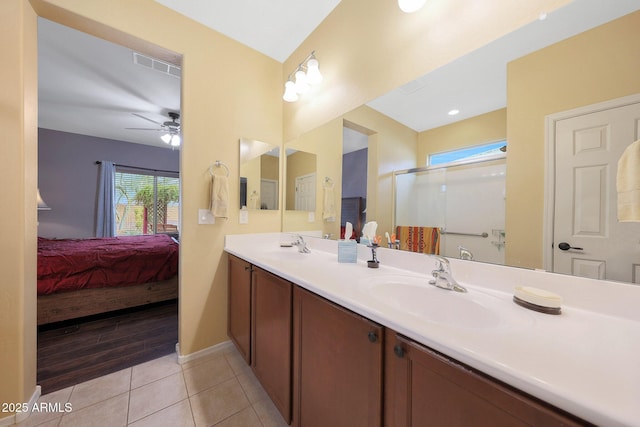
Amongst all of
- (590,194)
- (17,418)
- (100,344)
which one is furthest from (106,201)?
(590,194)

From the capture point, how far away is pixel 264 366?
129 cm

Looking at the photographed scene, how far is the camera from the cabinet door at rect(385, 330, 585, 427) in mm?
415

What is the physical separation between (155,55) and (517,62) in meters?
2.24

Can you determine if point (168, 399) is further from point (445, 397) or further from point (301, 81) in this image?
point (301, 81)

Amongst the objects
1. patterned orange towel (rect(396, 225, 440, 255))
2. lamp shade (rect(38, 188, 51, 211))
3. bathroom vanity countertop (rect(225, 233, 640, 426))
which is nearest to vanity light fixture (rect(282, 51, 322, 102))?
patterned orange towel (rect(396, 225, 440, 255))

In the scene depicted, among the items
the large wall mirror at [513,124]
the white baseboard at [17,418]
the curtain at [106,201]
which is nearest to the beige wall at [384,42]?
the large wall mirror at [513,124]

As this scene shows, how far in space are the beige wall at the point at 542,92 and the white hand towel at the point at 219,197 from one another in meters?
1.72

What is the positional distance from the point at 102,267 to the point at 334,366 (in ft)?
9.12

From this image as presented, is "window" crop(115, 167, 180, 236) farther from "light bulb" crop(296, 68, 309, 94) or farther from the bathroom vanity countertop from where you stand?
the bathroom vanity countertop

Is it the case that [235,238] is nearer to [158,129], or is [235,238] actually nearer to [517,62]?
[517,62]

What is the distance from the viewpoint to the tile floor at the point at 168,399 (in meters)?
1.21

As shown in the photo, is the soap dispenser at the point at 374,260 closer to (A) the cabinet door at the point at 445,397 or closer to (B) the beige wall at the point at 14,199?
(A) the cabinet door at the point at 445,397

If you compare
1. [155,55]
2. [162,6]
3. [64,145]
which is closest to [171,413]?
[155,55]

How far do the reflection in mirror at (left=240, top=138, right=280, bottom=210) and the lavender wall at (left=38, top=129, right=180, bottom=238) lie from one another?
420 centimetres
